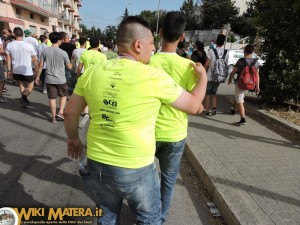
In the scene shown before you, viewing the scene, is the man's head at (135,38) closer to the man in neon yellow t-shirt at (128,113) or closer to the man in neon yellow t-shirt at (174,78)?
the man in neon yellow t-shirt at (128,113)

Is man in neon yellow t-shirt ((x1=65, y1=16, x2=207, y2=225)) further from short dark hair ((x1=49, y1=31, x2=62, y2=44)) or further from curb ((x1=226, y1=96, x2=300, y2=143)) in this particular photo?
short dark hair ((x1=49, y1=31, x2=62, y2=44))

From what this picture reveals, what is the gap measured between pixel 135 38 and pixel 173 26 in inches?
30.1

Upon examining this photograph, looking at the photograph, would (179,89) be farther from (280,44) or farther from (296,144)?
(280,44)

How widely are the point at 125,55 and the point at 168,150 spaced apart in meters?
1.05

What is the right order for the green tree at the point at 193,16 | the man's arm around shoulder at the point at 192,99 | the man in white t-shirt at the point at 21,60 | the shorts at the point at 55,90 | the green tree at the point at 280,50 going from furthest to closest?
the green tree at the point at 193,16, the man in white t-shirt at the point at 21,60, the green tree at the point at 280,50, the shorts at the point at 55,90, the man's arm around shoulder at the point at 192,99

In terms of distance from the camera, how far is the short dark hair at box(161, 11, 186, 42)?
2.40 m

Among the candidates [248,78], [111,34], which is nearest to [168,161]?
[248,78]

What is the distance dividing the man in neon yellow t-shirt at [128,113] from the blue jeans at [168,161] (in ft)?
2.03

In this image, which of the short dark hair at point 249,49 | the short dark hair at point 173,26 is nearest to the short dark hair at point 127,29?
the short dark hair at point 173,26

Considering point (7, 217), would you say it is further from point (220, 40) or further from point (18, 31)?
point (18, 31)

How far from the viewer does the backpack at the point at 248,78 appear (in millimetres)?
6332

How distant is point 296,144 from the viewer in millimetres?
5453

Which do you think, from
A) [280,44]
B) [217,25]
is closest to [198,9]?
[217,25]

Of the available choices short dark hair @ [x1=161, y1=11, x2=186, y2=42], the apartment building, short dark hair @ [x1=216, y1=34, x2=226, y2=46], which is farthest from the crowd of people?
the apartment building
